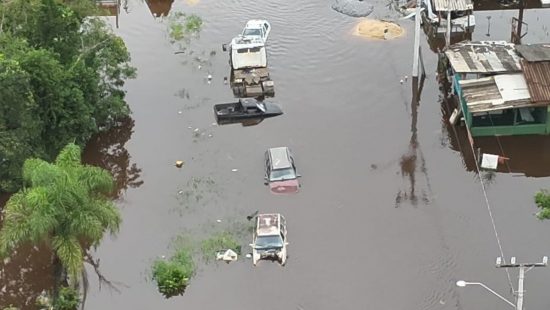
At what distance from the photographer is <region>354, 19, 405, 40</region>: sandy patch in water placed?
38.7m

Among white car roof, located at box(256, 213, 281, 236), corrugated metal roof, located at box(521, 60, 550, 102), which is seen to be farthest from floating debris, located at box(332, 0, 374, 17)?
white car roof, located at box(256, 213, 281, 236)

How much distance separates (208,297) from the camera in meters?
22.9

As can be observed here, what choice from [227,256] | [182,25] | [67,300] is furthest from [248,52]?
[67,300]

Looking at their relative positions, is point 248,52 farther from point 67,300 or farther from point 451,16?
point 67,300

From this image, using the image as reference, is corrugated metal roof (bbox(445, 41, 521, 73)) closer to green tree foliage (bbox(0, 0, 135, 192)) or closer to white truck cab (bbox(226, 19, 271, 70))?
white truck cab (bbox(226, 19, 271, 70))

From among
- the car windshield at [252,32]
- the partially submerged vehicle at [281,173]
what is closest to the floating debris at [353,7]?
the car windshield at [252,32]

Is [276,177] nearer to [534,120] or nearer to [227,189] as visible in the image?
[227,189]

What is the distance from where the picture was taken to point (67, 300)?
74.0ft

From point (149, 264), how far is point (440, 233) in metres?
9.55

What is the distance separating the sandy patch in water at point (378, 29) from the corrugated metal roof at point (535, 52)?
8469 millimetres

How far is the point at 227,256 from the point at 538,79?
47.4 ft

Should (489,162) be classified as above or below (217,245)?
above

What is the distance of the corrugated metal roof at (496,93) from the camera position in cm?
2933

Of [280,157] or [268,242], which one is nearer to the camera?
[268,242]
